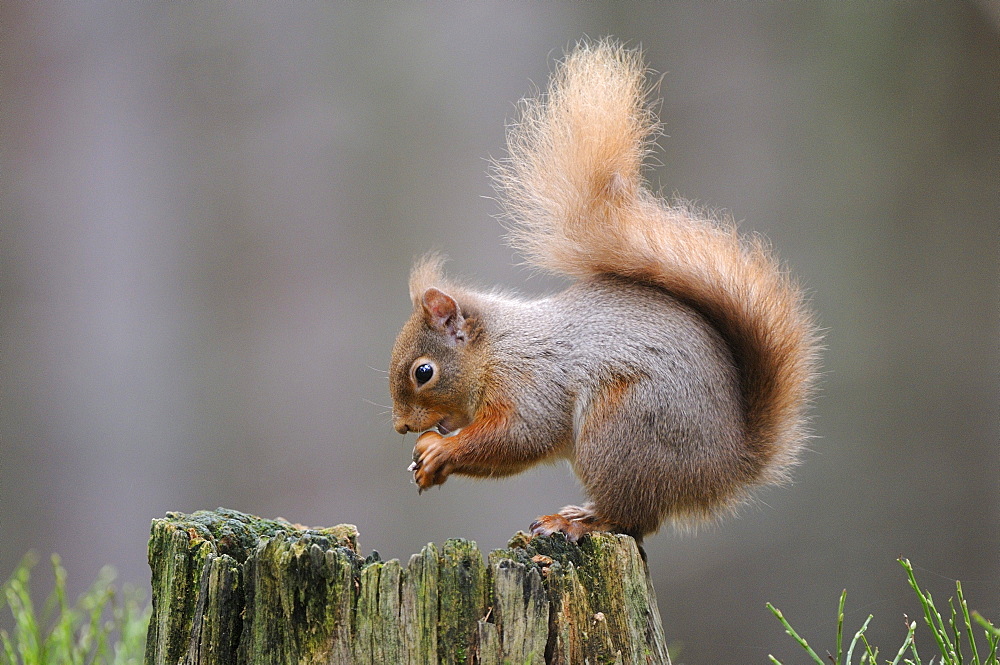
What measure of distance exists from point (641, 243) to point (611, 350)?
0.19 meters

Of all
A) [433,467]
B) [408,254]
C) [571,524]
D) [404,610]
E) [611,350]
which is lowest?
[404,610]

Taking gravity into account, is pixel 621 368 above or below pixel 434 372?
below

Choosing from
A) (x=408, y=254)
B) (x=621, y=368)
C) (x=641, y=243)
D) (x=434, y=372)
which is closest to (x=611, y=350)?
(x=621, y=368)

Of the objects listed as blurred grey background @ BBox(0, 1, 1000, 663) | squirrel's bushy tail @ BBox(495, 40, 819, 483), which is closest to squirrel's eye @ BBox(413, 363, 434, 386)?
squirrel's bushy tail @ BBox(495, 40, 819, 483)

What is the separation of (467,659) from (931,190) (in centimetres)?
275

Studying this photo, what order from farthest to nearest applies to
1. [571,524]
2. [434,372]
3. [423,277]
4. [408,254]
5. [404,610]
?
[408,254], [423,277], [434,372], [571,524], [404,610]

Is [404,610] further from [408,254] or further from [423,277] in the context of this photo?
[408,254]

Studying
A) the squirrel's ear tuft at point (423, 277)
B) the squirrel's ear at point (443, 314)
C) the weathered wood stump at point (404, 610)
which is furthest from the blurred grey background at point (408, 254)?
the weathered wood stump at point (404, 610)

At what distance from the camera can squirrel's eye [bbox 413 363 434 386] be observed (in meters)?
1.49

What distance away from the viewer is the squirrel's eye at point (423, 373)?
1.49m

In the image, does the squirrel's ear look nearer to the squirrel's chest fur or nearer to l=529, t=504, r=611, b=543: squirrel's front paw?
the squirrel's chest fur

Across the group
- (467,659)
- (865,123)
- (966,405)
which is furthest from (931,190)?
(467,659)

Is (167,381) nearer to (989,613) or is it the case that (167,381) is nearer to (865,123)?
(865,123)

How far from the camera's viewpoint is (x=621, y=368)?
134 centimetres
